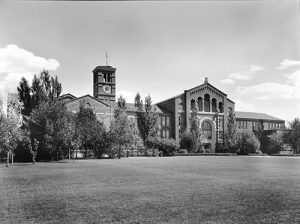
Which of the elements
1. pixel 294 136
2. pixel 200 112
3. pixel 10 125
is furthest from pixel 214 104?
pixel 10 125

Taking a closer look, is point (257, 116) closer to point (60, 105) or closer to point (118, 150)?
point (118, 150)

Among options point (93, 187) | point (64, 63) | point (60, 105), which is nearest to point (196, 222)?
point (64, 63)

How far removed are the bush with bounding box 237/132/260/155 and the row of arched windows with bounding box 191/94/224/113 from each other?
11.7m

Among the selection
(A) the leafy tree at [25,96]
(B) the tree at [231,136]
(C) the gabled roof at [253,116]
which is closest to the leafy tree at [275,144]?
(B) the tree at [231,136]

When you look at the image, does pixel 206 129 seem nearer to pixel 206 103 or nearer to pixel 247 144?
pixel 206 103

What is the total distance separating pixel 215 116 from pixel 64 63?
70142mm

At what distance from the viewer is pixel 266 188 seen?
1312 cm

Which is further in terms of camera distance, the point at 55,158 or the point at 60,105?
the point at 55,158

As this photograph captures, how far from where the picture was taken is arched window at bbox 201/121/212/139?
7481 cm

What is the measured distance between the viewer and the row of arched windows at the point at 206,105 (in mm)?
74938

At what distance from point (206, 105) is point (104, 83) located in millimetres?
29327

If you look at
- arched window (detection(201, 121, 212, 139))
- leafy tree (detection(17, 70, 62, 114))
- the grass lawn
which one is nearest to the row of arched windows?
arched window (detection(201, 121, 212, 139))

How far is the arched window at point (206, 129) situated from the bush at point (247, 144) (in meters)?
9.34

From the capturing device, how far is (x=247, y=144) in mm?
65250
